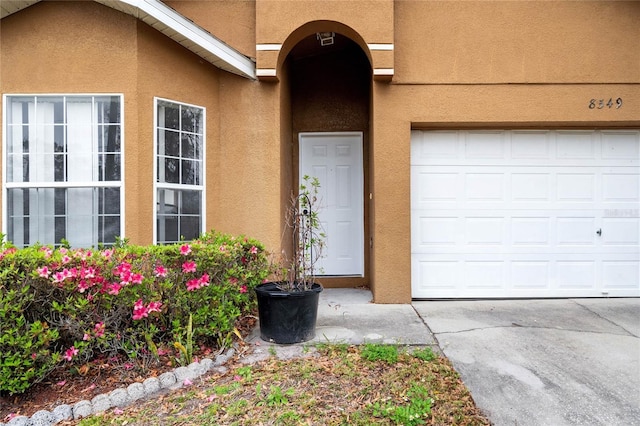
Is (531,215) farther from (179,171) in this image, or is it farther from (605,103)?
(179,171)

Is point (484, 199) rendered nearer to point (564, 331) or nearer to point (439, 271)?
point (439, 271)

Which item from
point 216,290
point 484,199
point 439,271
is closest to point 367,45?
point 484,199

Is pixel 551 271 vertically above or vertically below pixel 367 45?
below

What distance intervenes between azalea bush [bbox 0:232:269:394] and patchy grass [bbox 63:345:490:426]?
0.55m

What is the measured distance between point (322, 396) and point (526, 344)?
229 cm

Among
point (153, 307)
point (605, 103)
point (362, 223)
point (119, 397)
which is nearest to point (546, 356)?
point (362, 223)

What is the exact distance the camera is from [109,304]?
3266mm

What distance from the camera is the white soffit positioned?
4.48m

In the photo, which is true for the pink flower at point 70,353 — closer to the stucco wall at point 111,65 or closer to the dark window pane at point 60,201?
the stucco wall at point 111,65

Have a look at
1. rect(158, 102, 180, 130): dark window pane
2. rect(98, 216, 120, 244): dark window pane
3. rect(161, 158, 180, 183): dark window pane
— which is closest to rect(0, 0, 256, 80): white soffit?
rect(158, 102, 180, 130): dark window pane

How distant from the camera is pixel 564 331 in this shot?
14.0 ft

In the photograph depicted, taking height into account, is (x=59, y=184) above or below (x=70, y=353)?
above

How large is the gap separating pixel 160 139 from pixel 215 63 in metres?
1.31

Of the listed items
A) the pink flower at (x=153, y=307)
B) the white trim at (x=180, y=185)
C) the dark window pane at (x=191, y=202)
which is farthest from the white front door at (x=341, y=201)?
the pink flower at (x=153, y=307)
